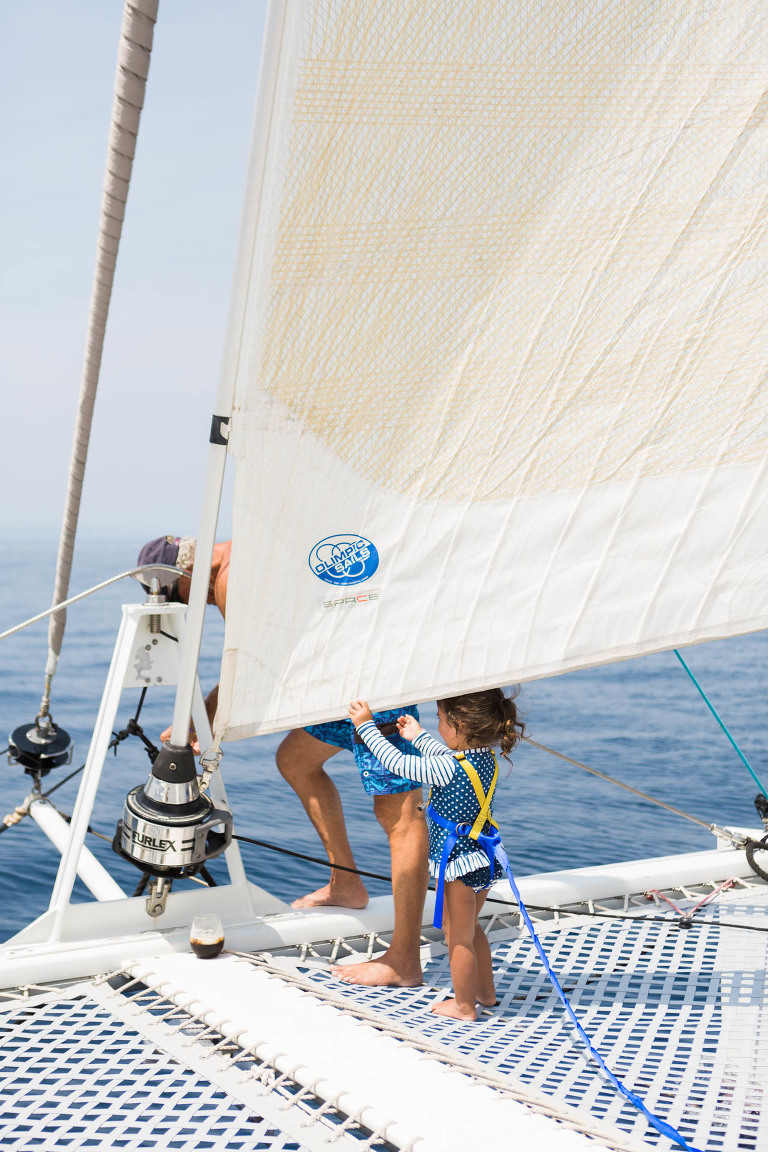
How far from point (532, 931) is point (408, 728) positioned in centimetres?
51

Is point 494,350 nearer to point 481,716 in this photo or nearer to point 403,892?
point 481,716

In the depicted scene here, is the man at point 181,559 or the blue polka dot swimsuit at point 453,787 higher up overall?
the man at point 181,559

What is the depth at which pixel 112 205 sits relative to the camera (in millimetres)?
2176

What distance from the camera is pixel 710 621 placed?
2188 millimetres

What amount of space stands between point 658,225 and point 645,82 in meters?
0.24

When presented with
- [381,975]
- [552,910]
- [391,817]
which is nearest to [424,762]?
[391,817]

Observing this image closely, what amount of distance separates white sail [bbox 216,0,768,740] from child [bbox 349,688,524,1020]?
368 mm

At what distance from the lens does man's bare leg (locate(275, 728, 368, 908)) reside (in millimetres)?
2879

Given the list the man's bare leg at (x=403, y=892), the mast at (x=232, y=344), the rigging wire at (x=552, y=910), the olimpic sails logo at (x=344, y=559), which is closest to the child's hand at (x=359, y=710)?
the olimpic sails logo at (x=344, y=559)

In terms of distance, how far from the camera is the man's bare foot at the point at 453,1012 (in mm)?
2348

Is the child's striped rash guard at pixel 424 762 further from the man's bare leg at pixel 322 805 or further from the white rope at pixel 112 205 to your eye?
the white rope at pixel 112 205

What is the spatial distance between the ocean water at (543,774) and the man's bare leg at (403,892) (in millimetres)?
399

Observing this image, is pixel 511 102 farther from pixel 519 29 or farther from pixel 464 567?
pixel 464 567

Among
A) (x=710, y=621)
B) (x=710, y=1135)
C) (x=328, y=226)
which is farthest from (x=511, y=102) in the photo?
(x=710, y=1135)
